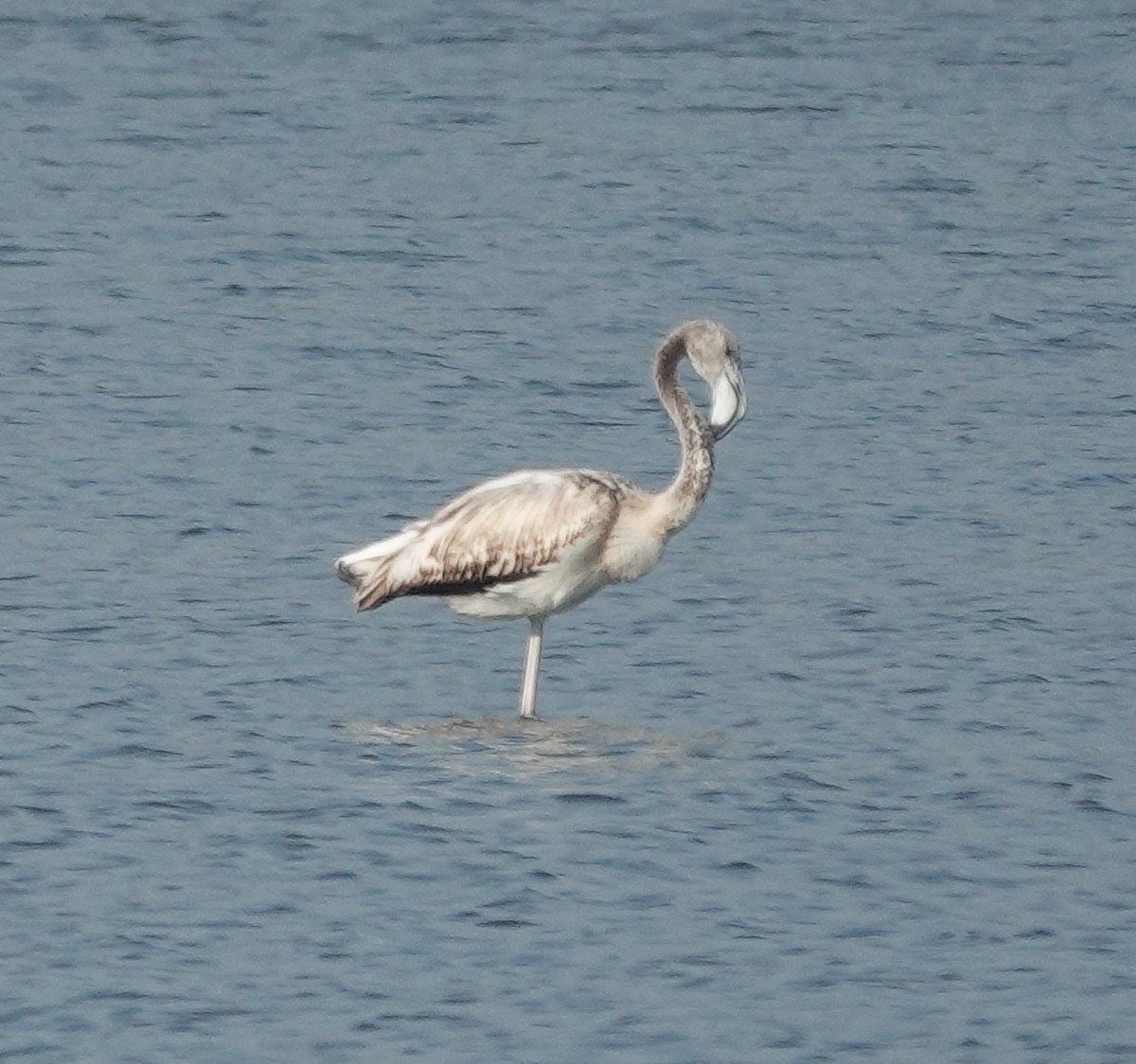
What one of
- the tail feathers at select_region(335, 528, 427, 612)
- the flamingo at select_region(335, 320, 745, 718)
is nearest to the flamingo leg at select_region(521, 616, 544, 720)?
the flamingo at select_region(335, 320, 745, 718)

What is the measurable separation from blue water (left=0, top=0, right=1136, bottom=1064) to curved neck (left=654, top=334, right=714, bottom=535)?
2.26ft

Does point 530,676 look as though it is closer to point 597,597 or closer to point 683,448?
point 683,448

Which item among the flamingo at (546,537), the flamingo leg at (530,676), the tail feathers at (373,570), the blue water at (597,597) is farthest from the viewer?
the tail feathers at (373,570)

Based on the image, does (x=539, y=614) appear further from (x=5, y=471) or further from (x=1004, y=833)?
(x=5, y=471)

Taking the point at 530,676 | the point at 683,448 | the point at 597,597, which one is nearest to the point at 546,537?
the point at 530,676

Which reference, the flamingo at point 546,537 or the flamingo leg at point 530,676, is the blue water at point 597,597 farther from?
the flamingo at point 546,537

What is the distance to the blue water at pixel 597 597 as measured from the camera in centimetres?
891

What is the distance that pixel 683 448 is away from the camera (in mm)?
11883

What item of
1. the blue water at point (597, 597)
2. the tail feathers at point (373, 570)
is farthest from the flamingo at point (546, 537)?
the blue water at point (597, 597)

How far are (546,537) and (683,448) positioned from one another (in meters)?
0.71

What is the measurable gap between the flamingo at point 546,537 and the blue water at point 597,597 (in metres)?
0.35

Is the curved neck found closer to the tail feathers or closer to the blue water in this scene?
the blue water

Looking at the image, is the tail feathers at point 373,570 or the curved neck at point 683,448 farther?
the tail feathers at point 373,570

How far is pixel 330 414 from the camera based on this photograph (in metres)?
15.5
